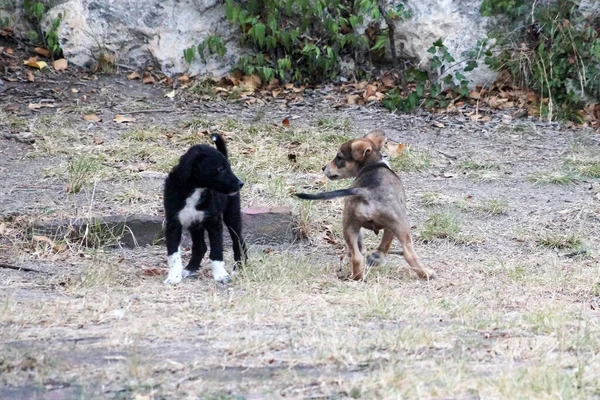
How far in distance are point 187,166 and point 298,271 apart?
1149mm

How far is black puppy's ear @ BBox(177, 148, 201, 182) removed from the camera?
24.0 feet

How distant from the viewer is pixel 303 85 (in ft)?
45.2

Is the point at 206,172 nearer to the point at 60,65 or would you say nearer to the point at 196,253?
the point at 196,253

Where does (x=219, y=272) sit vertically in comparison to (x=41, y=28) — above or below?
below

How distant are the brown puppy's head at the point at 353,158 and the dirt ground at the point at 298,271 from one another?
2.46 feet

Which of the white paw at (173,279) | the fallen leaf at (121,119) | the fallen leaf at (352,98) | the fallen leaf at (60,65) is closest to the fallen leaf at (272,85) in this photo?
the fallen leaf at (352,98)

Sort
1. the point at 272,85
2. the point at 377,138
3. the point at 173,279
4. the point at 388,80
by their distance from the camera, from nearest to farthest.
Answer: the point at 173,279 → the point at 377,138 → the point at 272,85 → the point at 388,80

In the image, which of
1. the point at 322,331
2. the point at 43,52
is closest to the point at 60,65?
the point at 43,52

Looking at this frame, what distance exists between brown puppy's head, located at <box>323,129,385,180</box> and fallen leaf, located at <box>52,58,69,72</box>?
6473mm

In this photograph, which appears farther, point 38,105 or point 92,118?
point 38,105

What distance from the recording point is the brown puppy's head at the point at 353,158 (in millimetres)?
8117

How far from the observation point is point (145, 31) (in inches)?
547

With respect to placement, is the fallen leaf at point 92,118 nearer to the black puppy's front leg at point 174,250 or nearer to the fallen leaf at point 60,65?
the fallen leaf at point 60,65

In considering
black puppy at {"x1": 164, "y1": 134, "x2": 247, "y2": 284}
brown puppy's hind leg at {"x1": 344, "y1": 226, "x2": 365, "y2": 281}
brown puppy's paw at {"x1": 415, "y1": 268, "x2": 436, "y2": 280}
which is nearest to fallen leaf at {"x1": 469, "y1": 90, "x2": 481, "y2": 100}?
brown puppy's paw at {"x1": 415, "y1": 268, "x2": 436, "y2": 280}
